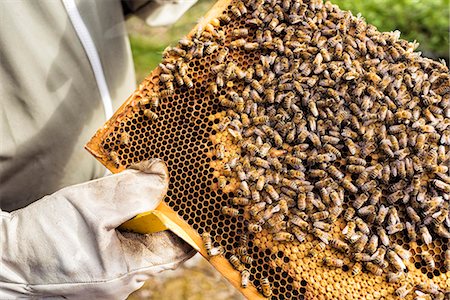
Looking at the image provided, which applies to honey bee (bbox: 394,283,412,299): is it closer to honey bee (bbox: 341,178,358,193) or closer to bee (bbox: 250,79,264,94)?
honey bee (bbox: 341,178,358,193)

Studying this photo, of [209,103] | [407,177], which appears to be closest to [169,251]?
[209,103]

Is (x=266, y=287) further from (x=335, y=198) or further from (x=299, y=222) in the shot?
(x=335, y=198)

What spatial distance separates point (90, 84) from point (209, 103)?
1.39 meters

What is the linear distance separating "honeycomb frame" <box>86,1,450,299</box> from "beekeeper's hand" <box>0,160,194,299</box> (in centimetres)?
16

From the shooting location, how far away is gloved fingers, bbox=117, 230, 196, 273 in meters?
2.80

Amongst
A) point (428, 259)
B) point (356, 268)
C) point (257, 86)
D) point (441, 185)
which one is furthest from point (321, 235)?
point (257, 86)

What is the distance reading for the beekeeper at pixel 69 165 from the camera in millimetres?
2668

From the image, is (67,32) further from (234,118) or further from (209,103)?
(234,118)

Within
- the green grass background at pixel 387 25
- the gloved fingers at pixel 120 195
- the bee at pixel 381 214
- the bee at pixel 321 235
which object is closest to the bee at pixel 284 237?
the bee at pixel 321 235

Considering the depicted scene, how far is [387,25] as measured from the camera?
829 centimetres

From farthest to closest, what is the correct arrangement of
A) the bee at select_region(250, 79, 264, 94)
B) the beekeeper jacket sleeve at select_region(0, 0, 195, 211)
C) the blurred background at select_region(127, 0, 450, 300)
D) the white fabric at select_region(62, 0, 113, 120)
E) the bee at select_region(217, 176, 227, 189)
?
the blurred background at select_region(127, 0, 450, 300) < the white fabric at select_region(62, 0, 113, 120) < the beekeeper jacket sleeve at select_region(0, 0, 195, 211) < the bee at select_region(250, 79, 264, 94) < the bee at select_region(217, 176, 227, 189)

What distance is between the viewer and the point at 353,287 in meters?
2.57

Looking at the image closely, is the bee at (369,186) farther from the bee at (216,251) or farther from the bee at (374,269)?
the bee at (216,251)

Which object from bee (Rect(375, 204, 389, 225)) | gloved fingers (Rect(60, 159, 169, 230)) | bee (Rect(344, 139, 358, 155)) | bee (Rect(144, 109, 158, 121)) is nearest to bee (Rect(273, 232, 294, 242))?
bee (Rect(375, 204, 389, 225))
